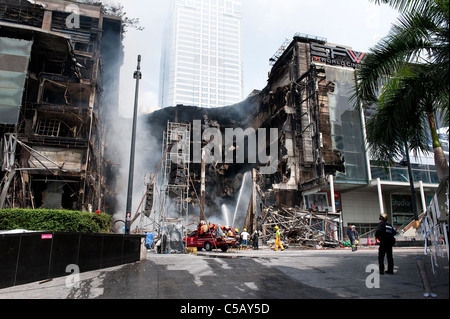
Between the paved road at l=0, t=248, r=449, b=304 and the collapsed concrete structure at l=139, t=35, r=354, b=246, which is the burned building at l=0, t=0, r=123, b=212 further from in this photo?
the paved road at l=0, t=248, r=449, b=304

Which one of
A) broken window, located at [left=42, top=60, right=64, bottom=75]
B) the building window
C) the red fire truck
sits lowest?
the red fire truck

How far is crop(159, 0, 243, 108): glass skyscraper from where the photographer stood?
4151 inches

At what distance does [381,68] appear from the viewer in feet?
24.7

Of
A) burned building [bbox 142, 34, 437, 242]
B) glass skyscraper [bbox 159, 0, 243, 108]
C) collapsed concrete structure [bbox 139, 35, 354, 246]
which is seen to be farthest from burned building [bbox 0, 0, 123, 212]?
glass skyscraper [bbox 159, 0, 243, 108]

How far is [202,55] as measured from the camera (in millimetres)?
110875

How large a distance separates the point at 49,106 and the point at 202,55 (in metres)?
92.0

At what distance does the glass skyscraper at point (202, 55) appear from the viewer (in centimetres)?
10544

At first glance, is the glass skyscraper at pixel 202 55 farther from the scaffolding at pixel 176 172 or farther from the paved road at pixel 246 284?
the paved road at pixel 246 284

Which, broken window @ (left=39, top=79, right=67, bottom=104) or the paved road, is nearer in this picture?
the paved road

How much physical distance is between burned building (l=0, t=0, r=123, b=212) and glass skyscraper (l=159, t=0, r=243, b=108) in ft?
229

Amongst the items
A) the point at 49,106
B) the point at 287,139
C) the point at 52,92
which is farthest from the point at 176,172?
the point at 52,92

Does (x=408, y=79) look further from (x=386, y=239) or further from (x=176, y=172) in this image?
(x=176, y=172)

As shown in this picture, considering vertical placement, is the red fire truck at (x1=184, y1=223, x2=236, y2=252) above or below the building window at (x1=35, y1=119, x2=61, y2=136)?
below
